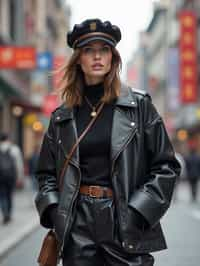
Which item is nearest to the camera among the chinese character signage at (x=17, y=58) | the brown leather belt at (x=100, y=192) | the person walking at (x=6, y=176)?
the brown leather belt at (x=100, y=192)

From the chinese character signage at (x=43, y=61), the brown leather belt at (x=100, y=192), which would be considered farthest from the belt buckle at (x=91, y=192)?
the chinese character signage at (x=43, y=61)

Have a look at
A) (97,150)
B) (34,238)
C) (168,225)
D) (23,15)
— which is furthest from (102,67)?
(23,15)

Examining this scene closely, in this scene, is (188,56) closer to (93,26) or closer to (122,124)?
(93,26)

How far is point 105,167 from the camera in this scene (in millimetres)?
3797

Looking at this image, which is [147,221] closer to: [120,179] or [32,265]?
[120,179]

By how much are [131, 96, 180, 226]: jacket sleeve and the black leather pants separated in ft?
0.51

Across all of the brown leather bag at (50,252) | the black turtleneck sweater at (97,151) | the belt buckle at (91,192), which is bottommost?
the brown leather bag at (50,252)

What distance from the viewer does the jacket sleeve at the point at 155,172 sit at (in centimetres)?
371

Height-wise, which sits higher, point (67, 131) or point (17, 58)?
point (67, 131)

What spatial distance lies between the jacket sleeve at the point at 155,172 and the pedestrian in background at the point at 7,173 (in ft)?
36.7

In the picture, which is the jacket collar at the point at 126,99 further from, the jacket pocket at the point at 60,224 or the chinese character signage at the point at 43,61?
the chinese character signage at the point at 43,61

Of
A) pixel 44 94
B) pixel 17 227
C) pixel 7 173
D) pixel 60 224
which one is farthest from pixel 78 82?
pixel 44 94

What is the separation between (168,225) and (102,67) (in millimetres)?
11058

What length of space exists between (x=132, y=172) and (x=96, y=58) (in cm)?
62
